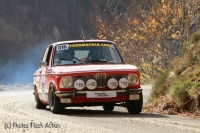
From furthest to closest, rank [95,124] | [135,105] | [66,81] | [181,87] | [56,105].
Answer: [181,87] → [135,105] → [56,105] → [66,81] → [95,124]

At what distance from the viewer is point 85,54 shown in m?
14.5

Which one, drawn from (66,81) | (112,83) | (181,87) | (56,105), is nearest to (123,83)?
(112,83)

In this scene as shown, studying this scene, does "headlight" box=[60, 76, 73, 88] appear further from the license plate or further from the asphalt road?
the asphalt road

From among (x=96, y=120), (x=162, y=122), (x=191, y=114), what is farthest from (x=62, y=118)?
(x=191, y=114)

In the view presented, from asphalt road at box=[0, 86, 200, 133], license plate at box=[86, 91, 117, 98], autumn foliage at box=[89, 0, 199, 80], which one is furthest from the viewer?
autumn foliage at box=[89, 0, 199, 80]

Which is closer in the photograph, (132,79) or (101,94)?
(101,94)

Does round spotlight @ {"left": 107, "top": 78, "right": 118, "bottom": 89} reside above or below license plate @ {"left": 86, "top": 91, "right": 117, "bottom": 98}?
above

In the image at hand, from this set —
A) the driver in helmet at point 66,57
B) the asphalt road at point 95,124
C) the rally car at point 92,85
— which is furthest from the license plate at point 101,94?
the driver in helmet at point 66,57

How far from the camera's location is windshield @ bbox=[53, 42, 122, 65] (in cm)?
1438

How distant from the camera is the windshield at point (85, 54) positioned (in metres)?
14.4

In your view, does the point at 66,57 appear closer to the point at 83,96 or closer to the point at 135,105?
the point at 83,96

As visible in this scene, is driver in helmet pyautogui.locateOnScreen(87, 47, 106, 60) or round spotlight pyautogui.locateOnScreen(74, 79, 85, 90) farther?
driver in helmet pyautogui.locateOnScreen(87, 47, 106, 60)

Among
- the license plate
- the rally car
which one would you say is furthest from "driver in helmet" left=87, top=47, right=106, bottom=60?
the license plate

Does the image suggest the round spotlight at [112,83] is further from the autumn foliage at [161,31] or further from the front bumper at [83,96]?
the autumn foliage at [161,31]
